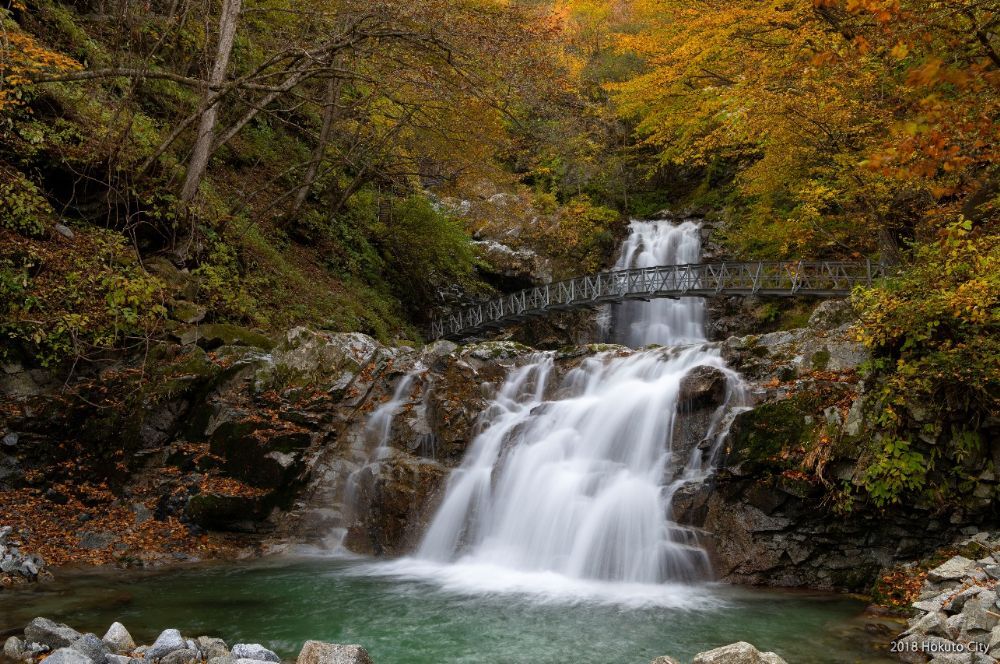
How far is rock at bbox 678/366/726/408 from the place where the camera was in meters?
8.60

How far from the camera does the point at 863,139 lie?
11.1m

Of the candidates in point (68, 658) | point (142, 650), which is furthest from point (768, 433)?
point (68, 658)

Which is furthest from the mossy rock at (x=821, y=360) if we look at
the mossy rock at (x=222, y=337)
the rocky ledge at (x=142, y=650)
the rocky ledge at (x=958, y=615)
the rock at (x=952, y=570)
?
the mossy rock at (x=222, y=337)

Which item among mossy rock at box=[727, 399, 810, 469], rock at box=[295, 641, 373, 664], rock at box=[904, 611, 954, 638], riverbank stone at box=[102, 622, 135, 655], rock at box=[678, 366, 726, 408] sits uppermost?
rock at box=[678, 366, 726, 408]

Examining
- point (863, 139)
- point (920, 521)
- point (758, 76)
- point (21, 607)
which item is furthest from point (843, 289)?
point (21, 607)

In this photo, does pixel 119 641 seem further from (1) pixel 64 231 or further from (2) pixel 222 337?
(1) pixel 64 231

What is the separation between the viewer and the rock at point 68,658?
3791 millimetres

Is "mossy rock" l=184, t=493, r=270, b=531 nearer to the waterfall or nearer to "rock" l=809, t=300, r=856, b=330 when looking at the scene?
the waterfall

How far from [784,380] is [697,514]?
2189 mm

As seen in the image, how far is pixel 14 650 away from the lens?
4.34 meters

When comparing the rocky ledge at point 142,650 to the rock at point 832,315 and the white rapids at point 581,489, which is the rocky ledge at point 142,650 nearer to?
the white rapids at point 581,489

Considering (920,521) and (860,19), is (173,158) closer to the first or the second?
(860,19)

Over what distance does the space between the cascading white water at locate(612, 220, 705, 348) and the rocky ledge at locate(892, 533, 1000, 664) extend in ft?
46.6

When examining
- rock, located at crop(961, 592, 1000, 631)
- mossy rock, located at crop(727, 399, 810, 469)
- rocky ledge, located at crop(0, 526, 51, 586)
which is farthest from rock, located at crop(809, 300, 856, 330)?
rocky ledge, located at crop(0, 526, 51, 586)
